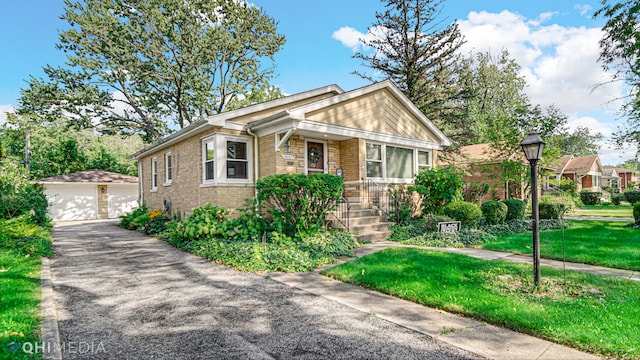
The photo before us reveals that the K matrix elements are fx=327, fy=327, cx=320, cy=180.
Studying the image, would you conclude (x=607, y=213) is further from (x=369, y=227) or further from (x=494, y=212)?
(x=369, y=227)

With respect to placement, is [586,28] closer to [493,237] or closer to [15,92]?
[493,237]

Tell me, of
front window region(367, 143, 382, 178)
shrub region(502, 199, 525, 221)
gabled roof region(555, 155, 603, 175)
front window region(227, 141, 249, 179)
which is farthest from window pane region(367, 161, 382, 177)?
gabled roof region(555, 155, 603, 175)

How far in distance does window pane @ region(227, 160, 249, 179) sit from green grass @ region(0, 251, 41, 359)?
5.23m

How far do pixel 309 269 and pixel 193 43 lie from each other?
63.5 ft

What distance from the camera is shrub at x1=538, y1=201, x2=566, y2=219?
1182 centimetres

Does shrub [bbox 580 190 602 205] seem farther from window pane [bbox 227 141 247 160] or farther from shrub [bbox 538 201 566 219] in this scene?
window pane [bbox 227 141 247 160]

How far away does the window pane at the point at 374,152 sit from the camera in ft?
38.6

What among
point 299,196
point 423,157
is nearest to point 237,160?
point 299,196

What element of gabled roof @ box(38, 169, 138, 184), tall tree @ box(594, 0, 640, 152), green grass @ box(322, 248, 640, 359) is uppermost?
tall tree @ box(594, 0, 640, 152)

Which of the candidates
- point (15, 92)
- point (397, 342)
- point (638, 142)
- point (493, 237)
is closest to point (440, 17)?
point (638, 142)

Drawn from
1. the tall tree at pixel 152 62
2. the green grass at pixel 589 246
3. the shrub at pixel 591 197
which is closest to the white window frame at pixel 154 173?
the tall tree at pixel 152 62

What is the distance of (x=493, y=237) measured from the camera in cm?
898

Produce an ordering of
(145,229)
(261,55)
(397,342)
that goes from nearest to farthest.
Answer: (397,342)
(145,229)
(261,55)

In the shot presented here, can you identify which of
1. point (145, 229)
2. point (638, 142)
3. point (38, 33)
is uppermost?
point (38, 33)
